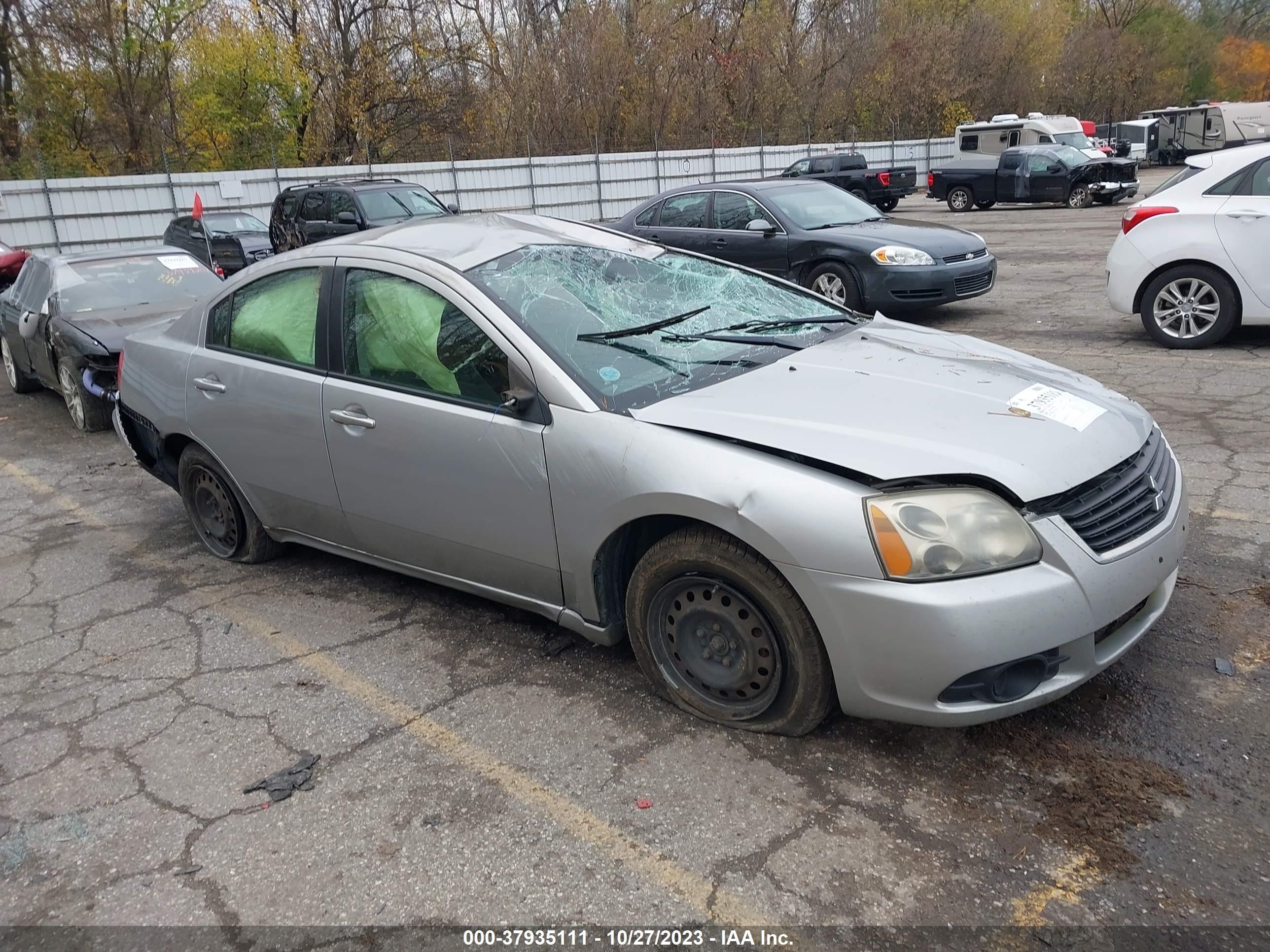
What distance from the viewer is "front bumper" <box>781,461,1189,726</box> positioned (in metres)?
2.67

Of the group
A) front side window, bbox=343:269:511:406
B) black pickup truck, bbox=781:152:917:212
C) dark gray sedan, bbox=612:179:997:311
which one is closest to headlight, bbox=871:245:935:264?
dark gray sedan, bbox=612:179:997:311

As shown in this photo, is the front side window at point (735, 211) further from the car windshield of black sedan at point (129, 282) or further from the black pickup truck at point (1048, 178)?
the black pickup truck at point (1048, 178)

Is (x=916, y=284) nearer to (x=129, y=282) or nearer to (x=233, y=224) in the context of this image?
(x=129, y=282)

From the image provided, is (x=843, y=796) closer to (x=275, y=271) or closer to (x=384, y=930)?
(x=384, y=930)

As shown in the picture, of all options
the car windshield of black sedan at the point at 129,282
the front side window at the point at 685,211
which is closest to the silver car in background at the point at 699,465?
the car windshield of black sedan at the point at 129,282

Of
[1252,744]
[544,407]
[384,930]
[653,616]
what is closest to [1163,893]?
[1252,744]

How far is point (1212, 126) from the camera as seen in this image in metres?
33.2

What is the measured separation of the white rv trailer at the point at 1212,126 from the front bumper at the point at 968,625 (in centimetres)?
3556

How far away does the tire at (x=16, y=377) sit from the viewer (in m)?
9.66

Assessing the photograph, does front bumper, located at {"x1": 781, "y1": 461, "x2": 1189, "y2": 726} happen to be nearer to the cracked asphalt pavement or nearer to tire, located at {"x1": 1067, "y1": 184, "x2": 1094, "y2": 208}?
the cracked asphalt pavement

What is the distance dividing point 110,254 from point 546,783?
799cm

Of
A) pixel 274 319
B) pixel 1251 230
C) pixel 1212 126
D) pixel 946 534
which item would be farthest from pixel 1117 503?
pixel 1212 126

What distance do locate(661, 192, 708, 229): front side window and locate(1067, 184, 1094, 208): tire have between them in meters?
16.2

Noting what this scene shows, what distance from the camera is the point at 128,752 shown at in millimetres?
3377
